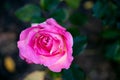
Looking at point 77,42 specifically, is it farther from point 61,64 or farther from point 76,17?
point 76,17

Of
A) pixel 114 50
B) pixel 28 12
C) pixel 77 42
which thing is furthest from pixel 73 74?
pixel 114 50

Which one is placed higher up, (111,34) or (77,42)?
(77,42)

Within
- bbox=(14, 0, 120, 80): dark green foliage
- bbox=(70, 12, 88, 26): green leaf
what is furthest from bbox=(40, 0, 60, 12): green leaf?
bbox=(70, 12, 88, 26): green leaf

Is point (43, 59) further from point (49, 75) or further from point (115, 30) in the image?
point (115, 30)

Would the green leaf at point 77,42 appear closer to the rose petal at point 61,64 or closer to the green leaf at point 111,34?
the rose petal at point 61,64

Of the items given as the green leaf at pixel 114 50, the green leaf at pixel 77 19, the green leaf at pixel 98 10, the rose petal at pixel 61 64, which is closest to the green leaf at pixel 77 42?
the rose petal at pixel 61 64

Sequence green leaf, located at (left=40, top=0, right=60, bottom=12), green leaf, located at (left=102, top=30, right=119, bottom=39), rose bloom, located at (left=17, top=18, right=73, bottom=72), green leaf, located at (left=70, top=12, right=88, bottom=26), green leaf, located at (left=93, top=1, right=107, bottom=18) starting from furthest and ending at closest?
green leaf, located at (left=102, top=30, right=119, bottom=39) → green leaf, located at (left=70, top=12, right=88, bottom=26) → green leaf, located at (left=93, top=1, right=107, bottom=18) → green leaf, located at (left=40, top=0, right=60, bottom=12) → rose bloom, located at (left=17, top=18, right=73, bottom=72)

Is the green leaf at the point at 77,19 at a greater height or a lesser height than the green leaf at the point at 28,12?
lesser

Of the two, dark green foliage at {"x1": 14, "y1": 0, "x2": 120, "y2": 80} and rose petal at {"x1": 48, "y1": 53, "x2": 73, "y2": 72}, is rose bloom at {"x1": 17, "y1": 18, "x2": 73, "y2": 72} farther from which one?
dark green foliage at {"x1": 14, "y1": 0, "x2": 120, "y2": 80}

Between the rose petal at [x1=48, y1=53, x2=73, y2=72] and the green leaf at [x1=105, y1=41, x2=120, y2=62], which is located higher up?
the rose petal at [x1=48, y1=53, x2=73, y2=72]
